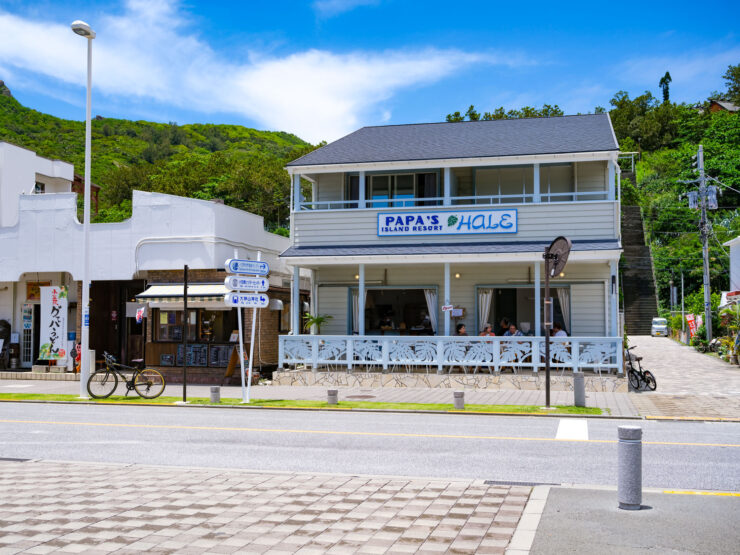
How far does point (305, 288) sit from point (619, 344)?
13159 mm

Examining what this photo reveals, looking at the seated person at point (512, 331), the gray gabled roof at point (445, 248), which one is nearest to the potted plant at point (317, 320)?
the gray gabled roof at point (445, 248)

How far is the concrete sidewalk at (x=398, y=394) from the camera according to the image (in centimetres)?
1767

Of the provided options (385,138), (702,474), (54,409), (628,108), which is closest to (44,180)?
(385,138)

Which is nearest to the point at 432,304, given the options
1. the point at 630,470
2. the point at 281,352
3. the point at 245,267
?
the point at 281,352

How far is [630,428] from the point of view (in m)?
7.12

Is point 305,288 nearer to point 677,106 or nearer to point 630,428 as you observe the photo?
point 630,428

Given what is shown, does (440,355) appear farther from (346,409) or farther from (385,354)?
(346,409)

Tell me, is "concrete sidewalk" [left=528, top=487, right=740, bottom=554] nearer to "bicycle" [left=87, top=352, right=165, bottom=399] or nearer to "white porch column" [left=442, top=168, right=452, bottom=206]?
"bicycle" [left=87, top=352, right=165, bottom=399]

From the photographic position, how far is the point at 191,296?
23.2 m

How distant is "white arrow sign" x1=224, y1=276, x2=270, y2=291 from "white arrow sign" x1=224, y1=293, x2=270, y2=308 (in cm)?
17

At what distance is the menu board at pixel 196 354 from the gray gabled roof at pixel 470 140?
670 centimetres

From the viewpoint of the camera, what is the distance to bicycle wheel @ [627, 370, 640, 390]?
21.0 m

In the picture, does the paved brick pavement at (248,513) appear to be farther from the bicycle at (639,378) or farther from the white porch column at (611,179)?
the white porch column at (611,179)

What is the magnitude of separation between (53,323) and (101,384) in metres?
7.59
